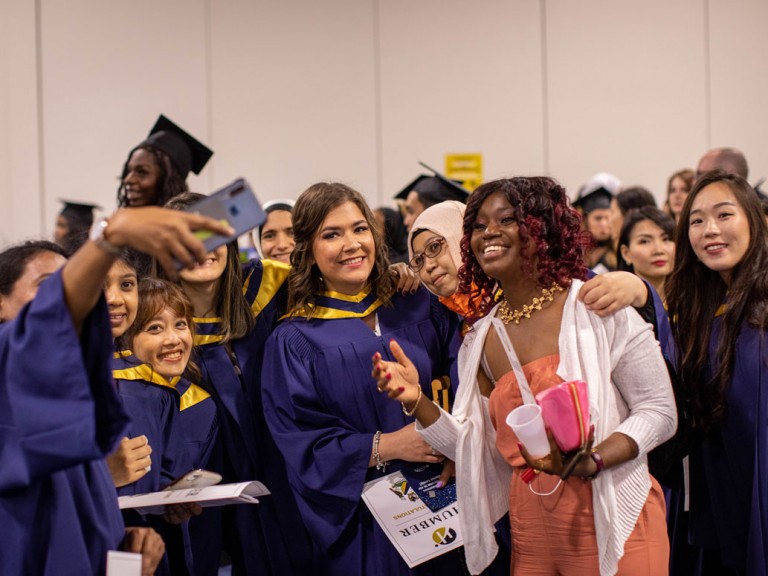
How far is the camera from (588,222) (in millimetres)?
6031

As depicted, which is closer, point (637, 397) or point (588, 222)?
point (637, 397)

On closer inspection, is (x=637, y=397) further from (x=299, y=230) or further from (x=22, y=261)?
(x=22, y=261)

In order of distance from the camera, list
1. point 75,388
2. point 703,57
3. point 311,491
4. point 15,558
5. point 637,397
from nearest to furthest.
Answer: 1. point 75,388
2. point 15,558
3. point 637,397
4. point 311,491
5. point 703,57

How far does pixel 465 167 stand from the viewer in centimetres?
793

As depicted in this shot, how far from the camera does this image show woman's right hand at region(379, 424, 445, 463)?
2.78 metres

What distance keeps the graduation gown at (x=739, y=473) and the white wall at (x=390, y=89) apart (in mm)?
5205

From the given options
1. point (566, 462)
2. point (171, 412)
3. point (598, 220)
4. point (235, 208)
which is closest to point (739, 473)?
point (566, 462)

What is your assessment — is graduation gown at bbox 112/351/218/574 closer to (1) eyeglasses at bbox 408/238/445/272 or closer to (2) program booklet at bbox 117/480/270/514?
(2) program booklet at bbox 117/480/270/514

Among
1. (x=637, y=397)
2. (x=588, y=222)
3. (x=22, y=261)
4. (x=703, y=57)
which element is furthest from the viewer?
(x=703, y=57)

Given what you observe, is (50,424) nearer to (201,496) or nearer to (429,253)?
(201,496)

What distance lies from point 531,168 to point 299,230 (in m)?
5.25

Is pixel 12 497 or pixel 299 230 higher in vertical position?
pixel 299 230

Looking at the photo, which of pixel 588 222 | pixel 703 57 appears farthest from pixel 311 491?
pixel 703 57

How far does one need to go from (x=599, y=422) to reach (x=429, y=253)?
1.16m
